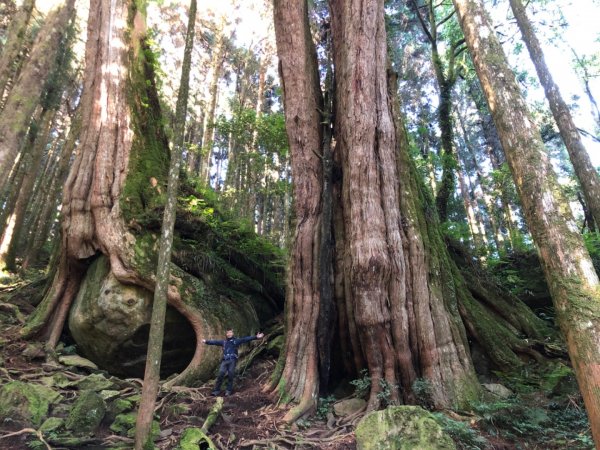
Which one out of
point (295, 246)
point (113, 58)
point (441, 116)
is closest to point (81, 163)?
point (113, 58)

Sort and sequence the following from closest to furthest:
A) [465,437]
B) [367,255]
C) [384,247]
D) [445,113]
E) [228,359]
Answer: [465,437]
[367,255]
[384,247]
[228,359]
[445,113]

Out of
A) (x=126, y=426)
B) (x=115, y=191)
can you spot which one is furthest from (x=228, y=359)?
(x=115, y=191)

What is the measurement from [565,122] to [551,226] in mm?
6245

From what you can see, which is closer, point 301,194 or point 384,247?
point 384,247

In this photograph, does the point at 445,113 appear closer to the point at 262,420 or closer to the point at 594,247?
the point at 594,247

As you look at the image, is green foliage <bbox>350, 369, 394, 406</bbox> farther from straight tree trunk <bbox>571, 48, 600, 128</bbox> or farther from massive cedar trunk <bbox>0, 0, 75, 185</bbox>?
straight tree trunk <bbox>571, 48, 600, 128</bbox>

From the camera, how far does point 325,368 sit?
20.3 ft

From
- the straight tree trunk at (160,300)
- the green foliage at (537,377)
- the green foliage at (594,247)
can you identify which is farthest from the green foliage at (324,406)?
the green foliage at (594,247)

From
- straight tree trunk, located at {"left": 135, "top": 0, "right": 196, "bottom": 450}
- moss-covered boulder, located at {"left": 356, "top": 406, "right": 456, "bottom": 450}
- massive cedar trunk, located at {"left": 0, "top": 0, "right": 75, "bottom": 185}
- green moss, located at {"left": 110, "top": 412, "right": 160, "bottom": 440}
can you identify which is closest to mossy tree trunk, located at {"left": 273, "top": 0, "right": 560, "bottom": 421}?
moss-covered boulder, located at {"left": 356, "top": 406, "right": 456, "bottom": 450}

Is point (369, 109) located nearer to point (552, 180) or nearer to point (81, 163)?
point (552, 180)

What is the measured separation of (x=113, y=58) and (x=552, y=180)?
8.51 meters

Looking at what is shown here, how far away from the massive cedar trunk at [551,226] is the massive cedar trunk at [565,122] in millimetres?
4231

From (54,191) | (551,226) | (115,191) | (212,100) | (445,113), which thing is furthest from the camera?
(212,100)

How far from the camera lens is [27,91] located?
5.98 m
